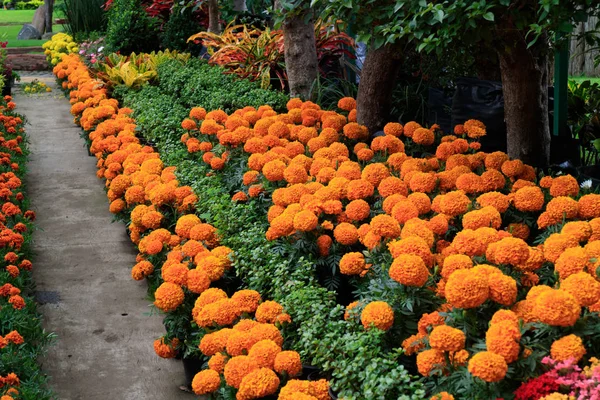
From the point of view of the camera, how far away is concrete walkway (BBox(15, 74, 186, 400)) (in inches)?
148

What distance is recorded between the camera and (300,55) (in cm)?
652

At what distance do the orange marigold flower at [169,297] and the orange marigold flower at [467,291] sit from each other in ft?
4.70

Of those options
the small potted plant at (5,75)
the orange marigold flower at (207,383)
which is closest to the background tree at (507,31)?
the orange marigold flower at (207,383)

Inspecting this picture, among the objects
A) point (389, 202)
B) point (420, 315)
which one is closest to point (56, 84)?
point (389, 202)

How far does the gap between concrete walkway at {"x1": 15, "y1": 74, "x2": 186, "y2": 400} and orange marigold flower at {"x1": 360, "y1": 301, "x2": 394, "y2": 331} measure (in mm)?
1325

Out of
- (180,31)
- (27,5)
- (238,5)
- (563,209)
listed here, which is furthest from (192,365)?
(27,5)

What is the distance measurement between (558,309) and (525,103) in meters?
2.48

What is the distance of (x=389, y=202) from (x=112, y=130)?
3.80 meters

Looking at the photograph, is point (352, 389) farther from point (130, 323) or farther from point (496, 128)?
point (496, 128)

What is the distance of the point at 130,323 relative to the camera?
172 inches

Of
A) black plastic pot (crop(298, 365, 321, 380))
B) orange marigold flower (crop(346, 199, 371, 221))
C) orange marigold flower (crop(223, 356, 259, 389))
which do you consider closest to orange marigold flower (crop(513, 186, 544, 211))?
orange marigold flower (crop(346, 199, 371, 221))

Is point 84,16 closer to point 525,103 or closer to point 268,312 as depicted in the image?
point 525,103

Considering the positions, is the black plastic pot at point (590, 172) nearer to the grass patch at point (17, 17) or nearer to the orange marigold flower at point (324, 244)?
the orange marigold flower at point (324, 244)

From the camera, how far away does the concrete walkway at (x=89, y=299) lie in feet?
12.4
